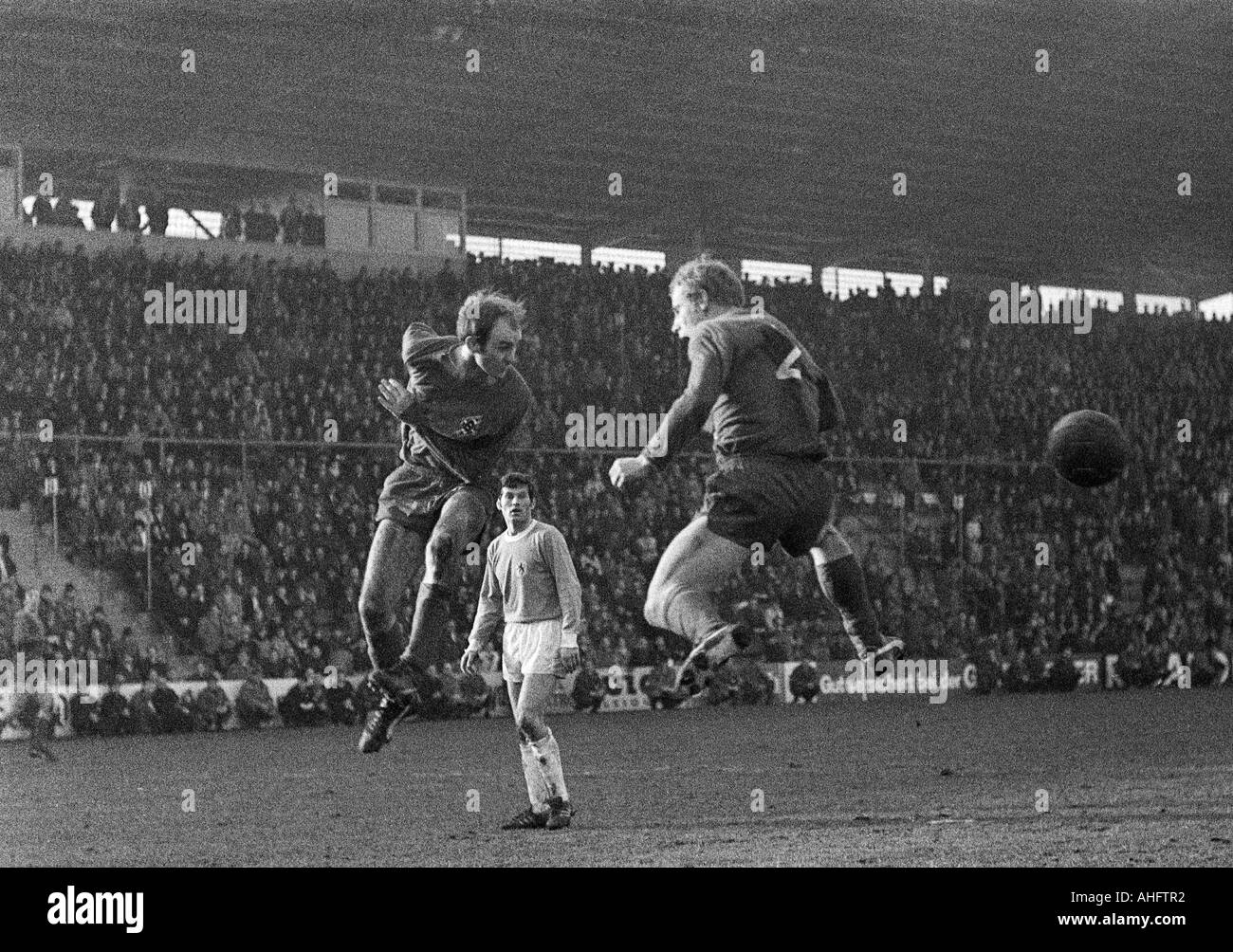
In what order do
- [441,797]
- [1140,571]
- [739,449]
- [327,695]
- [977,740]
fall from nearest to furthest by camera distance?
1. [739,449]
2. [441,797]
3. [977,740]
4. [327,695]
5. [1140,571]

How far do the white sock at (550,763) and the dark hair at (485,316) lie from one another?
123 inches

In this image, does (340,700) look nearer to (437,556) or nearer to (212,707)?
(212,707)

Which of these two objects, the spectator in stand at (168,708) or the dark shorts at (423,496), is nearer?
the dark shorts at (423,496)

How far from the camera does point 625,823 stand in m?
12.0

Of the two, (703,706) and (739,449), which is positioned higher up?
(739,449)

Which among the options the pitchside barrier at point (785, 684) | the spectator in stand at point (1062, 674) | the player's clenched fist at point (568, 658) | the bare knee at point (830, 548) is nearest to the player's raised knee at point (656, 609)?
the bare knee at point (830, 548)

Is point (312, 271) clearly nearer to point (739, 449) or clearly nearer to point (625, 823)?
point (625, 823)

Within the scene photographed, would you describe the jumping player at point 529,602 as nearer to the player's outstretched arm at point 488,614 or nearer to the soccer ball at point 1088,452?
the player's outstretched arm at point 488,614

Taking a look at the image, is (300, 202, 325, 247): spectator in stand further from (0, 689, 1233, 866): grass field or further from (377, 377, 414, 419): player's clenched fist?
(377, 377, 414, 419): player's clenched fist

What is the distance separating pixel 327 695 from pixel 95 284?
6.46 metres

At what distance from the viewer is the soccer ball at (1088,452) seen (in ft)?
34.8
